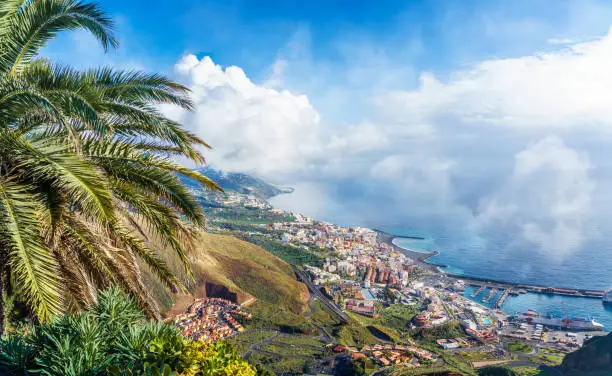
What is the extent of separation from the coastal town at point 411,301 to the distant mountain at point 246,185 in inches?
1976

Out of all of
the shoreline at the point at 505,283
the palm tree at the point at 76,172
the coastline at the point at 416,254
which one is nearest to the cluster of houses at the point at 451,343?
the shoreline at the point at 505,283

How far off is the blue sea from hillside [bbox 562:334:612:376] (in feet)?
28.8

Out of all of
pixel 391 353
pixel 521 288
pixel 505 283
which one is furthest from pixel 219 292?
pixel 521 288

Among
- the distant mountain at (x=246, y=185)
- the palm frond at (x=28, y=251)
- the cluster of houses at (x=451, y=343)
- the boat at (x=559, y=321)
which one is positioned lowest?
the cluster of houses at (x=451, y=343)

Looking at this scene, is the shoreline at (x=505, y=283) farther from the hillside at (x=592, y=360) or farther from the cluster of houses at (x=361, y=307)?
the hillside at (x=592, y=360)

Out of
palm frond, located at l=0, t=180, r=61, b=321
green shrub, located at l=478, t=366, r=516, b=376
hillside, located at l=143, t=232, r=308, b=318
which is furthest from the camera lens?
hillside, located at l=143, t=232, r=308, b=318

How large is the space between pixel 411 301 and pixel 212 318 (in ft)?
60.3

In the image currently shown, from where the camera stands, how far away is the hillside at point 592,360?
2080cm

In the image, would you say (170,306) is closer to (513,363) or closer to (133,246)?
(513,363)

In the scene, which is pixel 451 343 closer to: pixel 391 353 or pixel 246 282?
pixel 391 353

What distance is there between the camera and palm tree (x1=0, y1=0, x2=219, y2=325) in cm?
290

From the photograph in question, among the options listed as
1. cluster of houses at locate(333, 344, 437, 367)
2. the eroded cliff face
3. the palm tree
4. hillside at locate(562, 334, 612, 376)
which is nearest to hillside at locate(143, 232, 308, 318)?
the eroded cliff face

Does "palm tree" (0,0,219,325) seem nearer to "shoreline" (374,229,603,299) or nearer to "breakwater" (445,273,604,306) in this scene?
"breakwater" (445,273,604,306)

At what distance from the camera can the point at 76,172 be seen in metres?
2.84
